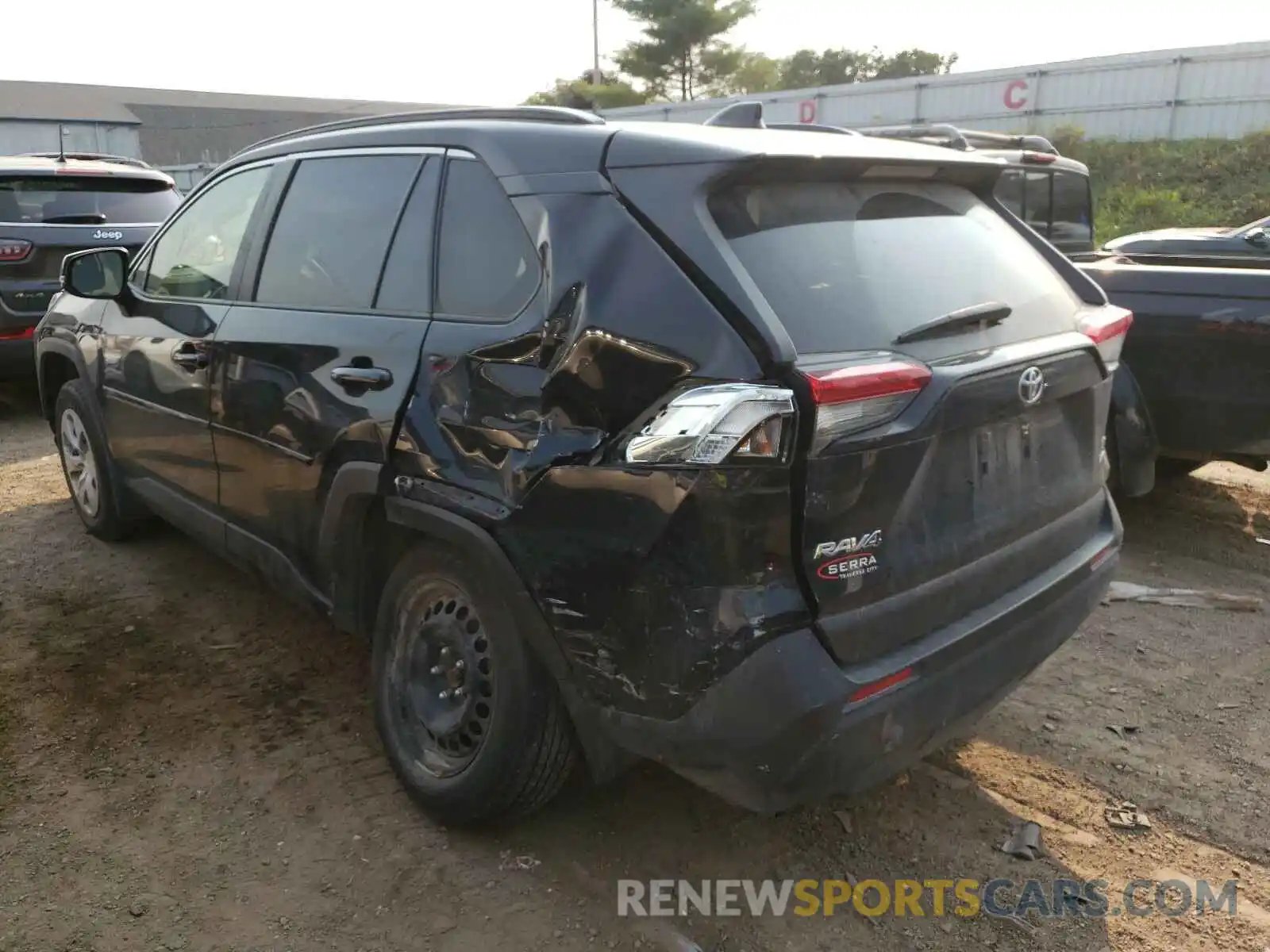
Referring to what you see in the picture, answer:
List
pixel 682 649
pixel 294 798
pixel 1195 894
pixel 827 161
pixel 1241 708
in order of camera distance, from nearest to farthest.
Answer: pixel 682 649, pixel 827 161, pixel 1195 894, pixel 294 798, pixel 1241 708

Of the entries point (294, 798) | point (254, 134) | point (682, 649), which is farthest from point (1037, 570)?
point (254, 134)

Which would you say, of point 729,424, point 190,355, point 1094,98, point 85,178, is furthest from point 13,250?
point 1094,98

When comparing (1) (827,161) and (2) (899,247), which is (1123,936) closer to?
(2) (899,247)

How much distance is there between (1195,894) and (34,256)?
813 cm

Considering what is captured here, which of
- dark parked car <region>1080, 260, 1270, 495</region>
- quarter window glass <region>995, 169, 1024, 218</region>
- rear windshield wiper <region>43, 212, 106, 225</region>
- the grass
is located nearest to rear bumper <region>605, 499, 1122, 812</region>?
dark parked car <region>1080, 260, 1270, 495</region>

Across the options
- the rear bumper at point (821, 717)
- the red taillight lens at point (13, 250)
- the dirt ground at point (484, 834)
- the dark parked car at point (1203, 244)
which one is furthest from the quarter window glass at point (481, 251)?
the dark parked car at point (1203, 244)

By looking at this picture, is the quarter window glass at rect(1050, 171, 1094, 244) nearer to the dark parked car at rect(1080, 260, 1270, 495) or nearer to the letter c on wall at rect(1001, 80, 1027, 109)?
the dark parked car at rect(1080, 260, 1270, 495)

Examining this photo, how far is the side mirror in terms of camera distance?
418cm

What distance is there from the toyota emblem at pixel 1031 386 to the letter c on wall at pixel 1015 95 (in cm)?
2428

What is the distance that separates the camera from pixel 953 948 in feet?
7.91

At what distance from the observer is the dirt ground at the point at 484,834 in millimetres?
2494

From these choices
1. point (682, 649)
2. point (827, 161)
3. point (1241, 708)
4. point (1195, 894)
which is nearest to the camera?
point (682, 649)

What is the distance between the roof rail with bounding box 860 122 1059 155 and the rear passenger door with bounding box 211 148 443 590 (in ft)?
12.4

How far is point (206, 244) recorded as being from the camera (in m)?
3.96
